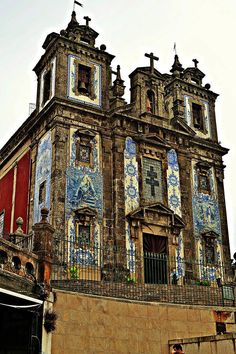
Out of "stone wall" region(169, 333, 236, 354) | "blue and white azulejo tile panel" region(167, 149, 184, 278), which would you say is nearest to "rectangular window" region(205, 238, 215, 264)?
"blue and white azulejo tile panel" region(167, 149, 184, 278)

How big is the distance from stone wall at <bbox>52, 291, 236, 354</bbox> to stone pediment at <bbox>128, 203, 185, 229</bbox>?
7.89 meters

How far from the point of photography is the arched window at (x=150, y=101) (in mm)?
25438

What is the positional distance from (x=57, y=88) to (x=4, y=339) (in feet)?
43.4

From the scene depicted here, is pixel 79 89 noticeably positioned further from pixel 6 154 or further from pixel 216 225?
pixel 216 225

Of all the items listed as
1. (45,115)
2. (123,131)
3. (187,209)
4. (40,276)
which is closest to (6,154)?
(45,115)

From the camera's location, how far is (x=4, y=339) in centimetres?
1238

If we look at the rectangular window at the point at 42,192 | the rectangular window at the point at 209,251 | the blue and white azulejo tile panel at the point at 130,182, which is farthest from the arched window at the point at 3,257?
the rectangular window at the point at 209,251

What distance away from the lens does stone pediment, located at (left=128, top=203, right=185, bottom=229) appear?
22.4 m

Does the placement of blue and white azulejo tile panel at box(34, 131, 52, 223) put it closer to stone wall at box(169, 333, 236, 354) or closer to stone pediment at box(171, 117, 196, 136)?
stone pediment at box(171, 117, 196, 136)

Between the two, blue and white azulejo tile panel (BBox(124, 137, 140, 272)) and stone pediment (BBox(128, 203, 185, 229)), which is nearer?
blue and white azulejo tile panel (BBox(124, 137, 140, 272))

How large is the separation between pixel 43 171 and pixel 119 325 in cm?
1084

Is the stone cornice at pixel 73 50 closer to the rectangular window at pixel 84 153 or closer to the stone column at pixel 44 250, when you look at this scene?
the rectangular window at pixel 84 153

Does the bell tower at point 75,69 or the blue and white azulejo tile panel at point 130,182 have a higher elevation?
the bell tower at point 75,69

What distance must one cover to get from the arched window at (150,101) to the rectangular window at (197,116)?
303cm
